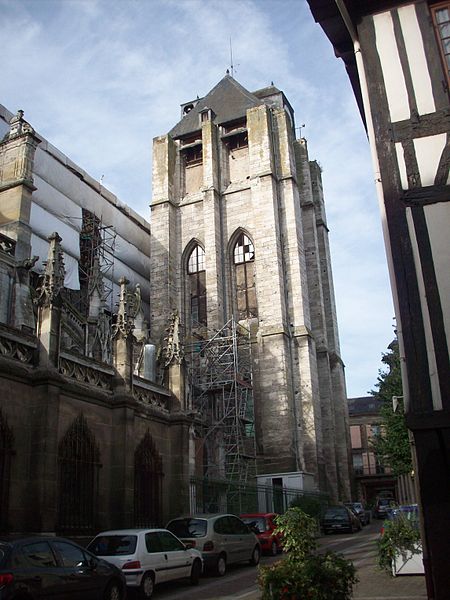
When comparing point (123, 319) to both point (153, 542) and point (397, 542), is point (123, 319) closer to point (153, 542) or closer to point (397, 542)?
point (153, 542)

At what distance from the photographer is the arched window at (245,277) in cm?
3177

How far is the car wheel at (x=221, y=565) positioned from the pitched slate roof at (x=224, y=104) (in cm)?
2665

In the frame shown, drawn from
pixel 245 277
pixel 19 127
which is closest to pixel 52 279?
pixel 19 127

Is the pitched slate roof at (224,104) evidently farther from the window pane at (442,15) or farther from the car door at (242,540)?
the window pane at (442,15)

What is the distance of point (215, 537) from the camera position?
1304cm

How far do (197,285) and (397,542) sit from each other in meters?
23.1

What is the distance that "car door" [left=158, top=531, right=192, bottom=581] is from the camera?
10.9 meters

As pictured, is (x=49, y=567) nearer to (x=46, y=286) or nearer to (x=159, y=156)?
(x=46, y=286)

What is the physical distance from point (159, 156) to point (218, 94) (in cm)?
646

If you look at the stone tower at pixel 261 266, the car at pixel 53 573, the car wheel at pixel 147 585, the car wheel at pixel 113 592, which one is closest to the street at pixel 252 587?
the car wheel at pixel 147 585

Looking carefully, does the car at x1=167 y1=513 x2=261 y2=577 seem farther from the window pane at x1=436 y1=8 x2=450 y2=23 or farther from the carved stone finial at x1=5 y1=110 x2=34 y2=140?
the carved stone finial at x1=5 y1=110 x2=34 y2=140

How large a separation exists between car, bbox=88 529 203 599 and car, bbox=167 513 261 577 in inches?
50.7

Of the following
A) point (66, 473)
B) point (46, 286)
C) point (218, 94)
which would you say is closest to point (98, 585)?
point (66, 473)

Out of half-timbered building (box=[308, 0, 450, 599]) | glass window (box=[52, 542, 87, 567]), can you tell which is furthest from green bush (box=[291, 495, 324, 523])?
half-timbered building (box=[308, 0, 450, 599])
